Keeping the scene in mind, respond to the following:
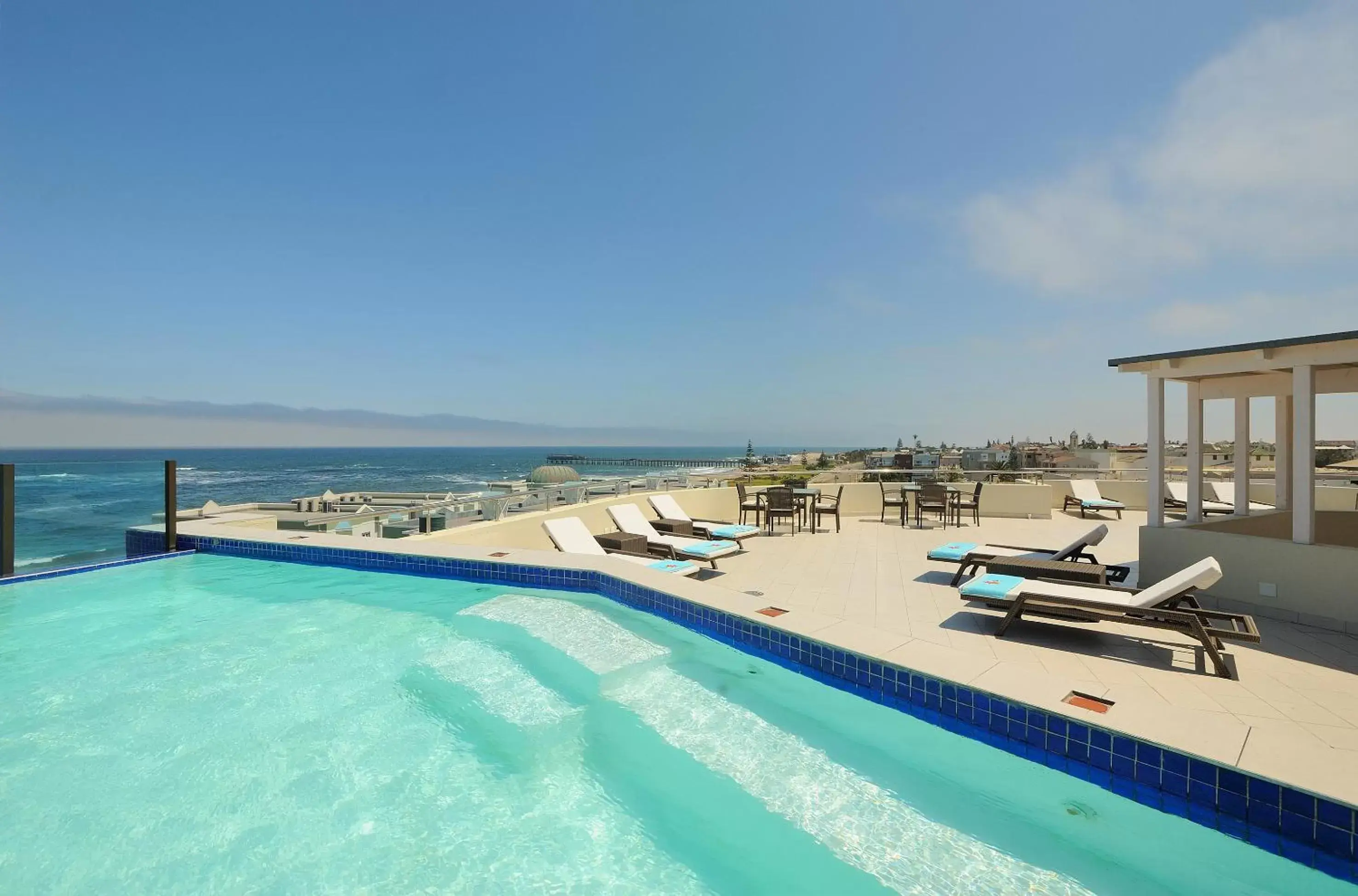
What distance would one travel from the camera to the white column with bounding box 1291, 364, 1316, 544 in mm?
4371

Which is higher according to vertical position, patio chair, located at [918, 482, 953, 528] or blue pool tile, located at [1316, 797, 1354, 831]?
patio chair, located at [918, 482, 953, 528]

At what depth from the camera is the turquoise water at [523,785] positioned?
2186mm

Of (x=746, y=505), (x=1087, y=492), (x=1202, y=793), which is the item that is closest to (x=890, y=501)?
(x=746, y=505)

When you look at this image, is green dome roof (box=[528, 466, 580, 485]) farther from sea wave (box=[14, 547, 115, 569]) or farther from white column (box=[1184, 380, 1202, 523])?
white column (box=[1184, 380, 1202, 523])

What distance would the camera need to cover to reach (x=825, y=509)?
9758mm

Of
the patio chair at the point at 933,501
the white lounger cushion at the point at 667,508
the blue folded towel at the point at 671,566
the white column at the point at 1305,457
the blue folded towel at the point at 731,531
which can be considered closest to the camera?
the white column at the point at 1305,457

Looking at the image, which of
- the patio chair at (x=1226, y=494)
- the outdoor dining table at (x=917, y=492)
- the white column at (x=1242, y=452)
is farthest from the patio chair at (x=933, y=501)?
the patio chair at (x=1226, y=494)

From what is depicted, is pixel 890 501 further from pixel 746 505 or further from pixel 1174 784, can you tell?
pixel 1174 784

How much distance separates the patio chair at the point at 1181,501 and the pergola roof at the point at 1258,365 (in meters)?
3.56

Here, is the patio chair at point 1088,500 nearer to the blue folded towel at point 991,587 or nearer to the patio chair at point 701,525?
the patio chair at point 701,525

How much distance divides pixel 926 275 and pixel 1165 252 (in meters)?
4.08

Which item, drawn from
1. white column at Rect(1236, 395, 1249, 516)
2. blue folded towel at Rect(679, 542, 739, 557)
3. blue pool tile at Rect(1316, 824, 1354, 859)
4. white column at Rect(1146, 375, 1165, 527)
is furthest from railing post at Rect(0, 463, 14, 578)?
white column at Rect(1236, 395, 1249, 516)

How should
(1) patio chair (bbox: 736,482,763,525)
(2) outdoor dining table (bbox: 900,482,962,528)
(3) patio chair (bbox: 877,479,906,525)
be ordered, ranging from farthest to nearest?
(3) patio chair (bbox: 877,479,906,525) < (2) outdoor dining table (bbox: 900,482,962,528) < (1) patio chair (bbox: 736,482,763,525)

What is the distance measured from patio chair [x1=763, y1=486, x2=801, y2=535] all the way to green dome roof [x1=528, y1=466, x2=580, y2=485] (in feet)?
34.0
